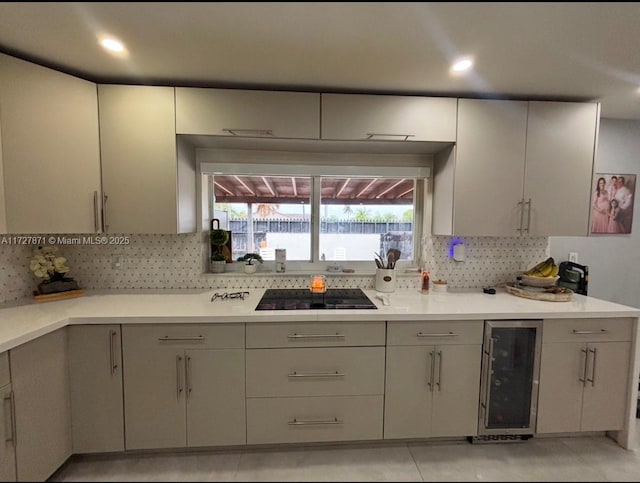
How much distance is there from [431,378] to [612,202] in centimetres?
227

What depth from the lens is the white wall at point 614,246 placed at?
2451 mm

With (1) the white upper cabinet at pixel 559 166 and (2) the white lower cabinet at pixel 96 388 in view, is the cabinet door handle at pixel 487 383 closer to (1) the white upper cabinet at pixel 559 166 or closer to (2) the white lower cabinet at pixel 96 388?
(1) the white upper cabinet at pixel 559 166

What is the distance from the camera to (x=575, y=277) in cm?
237

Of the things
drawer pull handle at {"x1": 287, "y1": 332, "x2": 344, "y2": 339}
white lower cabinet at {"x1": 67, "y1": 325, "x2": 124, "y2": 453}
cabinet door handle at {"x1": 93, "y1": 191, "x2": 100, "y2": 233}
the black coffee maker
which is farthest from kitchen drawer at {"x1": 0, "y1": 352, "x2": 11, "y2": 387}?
the black coffee maker

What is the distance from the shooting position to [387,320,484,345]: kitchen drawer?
172cm

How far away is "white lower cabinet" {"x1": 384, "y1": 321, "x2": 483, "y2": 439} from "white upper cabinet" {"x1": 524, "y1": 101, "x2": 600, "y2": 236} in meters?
0.94

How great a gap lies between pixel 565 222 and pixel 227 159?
2.43m

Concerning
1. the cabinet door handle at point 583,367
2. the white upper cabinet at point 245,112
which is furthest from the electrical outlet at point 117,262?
the cabinet door handle at point 583,367

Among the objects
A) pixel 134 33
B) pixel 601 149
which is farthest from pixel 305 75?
pixel 601 149

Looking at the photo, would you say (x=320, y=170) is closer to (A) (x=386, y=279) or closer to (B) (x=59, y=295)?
(A) (x=386, y=279)

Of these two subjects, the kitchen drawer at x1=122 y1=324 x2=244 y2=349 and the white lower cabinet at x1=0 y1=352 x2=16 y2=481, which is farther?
the kitchen drawer at x1=122 y1=324 x2=244 y2=349

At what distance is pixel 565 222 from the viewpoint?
201 centimetres

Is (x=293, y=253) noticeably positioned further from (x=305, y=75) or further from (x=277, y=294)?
(x=305, y=75)

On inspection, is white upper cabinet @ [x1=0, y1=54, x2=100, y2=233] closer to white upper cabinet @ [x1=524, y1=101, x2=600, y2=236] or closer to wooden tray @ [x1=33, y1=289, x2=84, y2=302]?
wooden tray @ [x1=33, y1=289, x2=84, y2=302]
